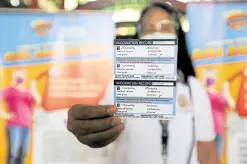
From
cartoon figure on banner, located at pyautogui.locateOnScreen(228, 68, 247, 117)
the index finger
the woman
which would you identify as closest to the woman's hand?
the index finger

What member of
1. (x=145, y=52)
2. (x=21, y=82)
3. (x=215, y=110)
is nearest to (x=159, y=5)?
(x=145, y=52)

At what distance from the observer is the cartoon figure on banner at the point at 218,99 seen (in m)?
0.83

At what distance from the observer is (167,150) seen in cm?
84

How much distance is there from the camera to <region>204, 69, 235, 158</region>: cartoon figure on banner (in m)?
0.83

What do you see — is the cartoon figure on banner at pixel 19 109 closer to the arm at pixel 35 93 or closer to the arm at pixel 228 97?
the arm at pixel 35 93

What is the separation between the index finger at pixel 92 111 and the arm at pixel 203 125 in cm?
29

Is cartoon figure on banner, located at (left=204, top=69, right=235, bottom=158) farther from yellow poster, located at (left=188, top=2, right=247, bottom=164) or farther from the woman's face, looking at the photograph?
the woman's face

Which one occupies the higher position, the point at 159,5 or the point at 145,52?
the point at 159,5

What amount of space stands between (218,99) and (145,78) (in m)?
0.26

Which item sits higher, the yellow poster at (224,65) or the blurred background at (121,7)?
the blurred background at (121,7)

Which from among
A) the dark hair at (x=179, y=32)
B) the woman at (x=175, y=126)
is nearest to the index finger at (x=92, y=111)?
the woman at (x=175, y=126)

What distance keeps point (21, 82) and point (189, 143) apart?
0.50 m

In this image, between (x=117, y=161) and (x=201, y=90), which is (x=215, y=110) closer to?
(x=201, y=90)

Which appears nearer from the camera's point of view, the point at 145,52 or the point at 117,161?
the point at 145,52
